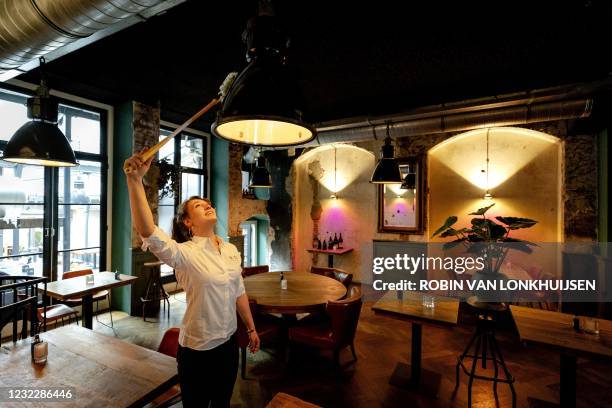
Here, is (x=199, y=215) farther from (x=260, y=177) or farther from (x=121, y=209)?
(x=121, y=209)

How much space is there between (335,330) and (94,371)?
80.6 inches

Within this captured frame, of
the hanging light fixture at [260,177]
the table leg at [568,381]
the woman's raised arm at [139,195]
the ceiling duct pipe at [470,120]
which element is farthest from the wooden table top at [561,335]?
the hanging light fixture at [260,177]

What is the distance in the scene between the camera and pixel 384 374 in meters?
3.23

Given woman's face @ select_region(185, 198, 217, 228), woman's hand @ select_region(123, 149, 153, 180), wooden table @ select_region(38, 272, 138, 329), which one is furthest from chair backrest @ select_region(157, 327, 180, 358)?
wooden table @ select_region(38, 272, 138, 329)

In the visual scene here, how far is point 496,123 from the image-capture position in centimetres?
425

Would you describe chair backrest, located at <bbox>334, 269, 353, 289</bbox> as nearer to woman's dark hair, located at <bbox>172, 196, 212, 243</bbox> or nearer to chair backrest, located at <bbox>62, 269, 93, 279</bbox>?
woman's dark hair, located at <bbox>172, 196, 212, 243</bbox>

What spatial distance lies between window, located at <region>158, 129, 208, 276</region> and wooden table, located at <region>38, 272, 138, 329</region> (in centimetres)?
172

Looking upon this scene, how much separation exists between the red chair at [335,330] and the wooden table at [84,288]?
7.69ft

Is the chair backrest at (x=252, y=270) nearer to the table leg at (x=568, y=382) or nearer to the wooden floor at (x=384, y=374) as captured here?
the wooden floor at (x=384, y=374)

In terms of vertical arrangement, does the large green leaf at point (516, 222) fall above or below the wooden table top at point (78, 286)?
above

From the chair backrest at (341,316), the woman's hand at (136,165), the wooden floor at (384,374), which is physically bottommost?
the wooden floor at (384,374)

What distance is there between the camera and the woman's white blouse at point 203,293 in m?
1.63

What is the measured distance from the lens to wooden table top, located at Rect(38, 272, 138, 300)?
324 cm

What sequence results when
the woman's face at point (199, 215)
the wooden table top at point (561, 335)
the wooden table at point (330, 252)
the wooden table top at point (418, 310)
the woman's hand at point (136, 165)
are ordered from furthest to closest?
the wooden table at point (330, 252) → the wooden table top at point (418, 310) → the wooden table top at point (561, 335) → the woman's face at point (199, 215) → the woman's hand at point (136, 165)
